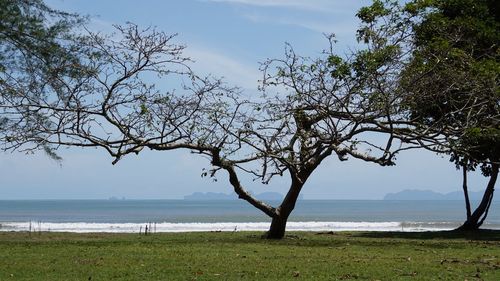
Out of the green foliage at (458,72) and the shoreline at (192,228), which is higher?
the green foliage at (458,72)

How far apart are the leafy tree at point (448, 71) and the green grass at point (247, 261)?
10.2 ft

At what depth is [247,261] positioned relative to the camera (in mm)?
14156

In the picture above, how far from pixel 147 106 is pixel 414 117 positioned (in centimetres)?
799

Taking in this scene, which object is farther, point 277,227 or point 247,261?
point 277,227

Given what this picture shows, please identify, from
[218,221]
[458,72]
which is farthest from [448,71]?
[218,221]

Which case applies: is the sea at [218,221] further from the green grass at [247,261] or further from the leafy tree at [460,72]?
the leafy tree at [460,72]

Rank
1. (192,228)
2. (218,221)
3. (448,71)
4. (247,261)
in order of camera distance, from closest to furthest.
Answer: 1. (247,261)
2. (448,71)
3. (192,228)
4. (218,221)

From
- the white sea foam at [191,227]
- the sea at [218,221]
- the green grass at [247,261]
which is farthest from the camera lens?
the sea at [218,221]

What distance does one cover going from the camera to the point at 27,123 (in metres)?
19.3

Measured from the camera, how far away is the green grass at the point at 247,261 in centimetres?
1198

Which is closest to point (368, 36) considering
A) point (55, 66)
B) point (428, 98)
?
point (428, 98)

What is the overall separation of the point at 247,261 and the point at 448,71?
879cm

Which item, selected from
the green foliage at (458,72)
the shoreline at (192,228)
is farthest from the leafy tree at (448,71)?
the shoreline at (192,228)

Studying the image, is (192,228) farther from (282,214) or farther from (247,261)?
(247,261)
